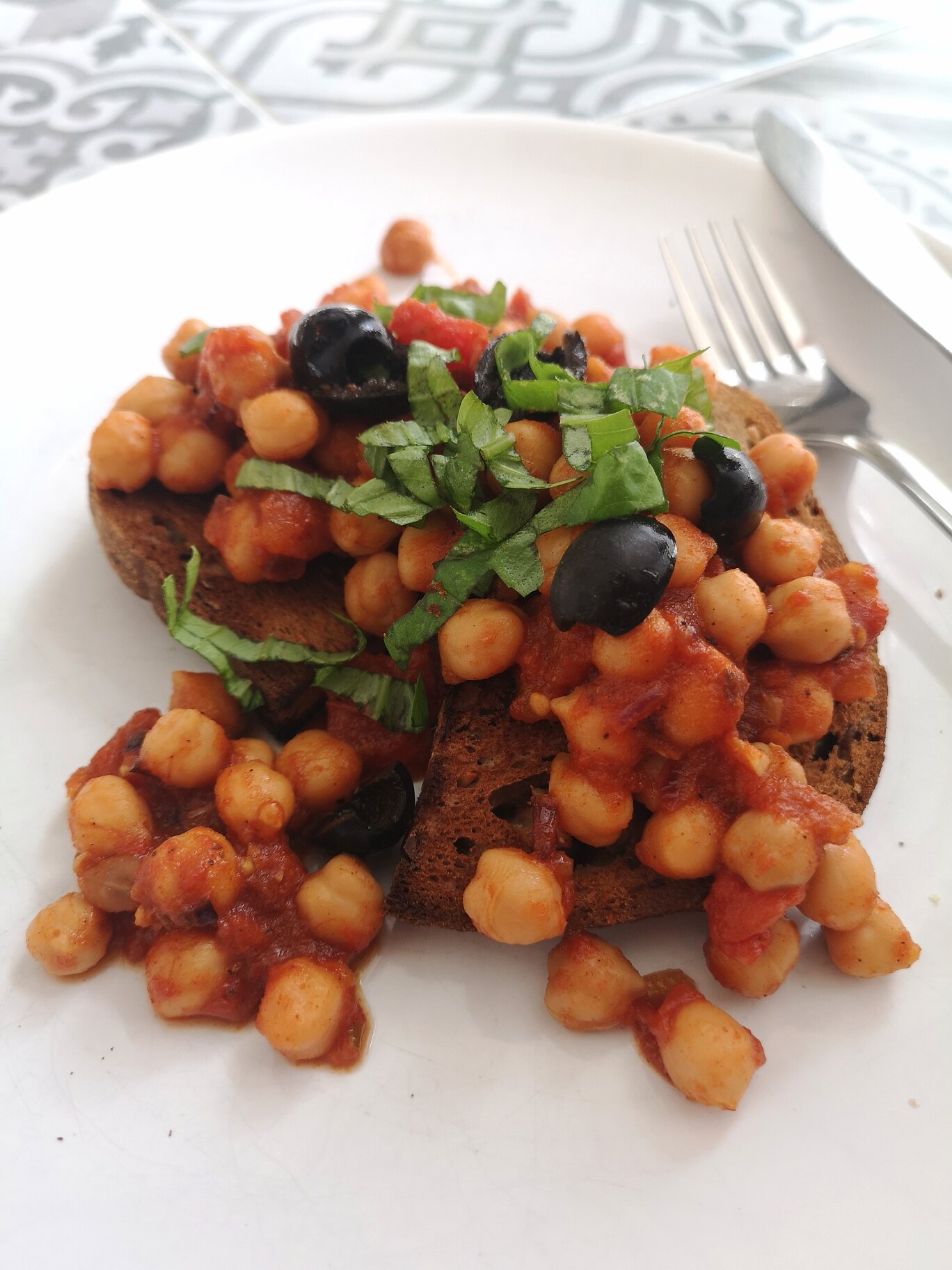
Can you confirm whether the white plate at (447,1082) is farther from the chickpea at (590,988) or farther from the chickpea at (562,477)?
the chickpea at (562,477)

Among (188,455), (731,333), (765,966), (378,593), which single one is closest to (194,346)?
(188,455)

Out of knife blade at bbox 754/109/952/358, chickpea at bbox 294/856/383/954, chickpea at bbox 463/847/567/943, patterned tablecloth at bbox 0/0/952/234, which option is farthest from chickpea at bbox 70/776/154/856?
patterned tablecloth at bbox 0/0/952/234

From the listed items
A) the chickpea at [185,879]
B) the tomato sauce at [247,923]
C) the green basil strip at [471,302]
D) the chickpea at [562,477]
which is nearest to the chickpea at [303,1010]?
the tomato sauce at [247,923]

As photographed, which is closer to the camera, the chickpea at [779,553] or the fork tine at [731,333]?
the chickpea at [779,553]

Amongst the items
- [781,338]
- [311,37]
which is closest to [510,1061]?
[781,338]

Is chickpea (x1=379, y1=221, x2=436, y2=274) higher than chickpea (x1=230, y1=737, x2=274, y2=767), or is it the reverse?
chickpea (x1=379, y1=221, x2=436, y2=274)

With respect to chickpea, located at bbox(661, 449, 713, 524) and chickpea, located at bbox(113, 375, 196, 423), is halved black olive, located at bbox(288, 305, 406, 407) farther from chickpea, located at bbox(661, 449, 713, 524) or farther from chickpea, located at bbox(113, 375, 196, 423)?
chickpea, located at bbox(661, 449, 713, 524)

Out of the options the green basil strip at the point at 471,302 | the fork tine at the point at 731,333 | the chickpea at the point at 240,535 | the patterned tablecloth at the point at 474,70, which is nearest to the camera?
the chickpea at the point at 240,535
